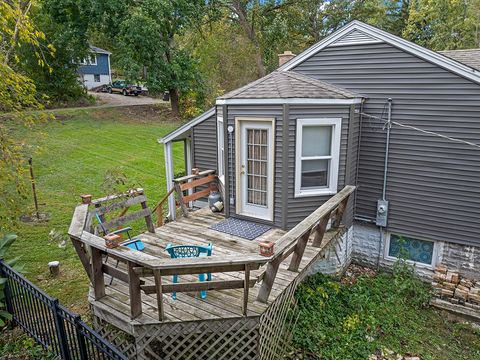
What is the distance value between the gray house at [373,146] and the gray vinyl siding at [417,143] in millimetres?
19

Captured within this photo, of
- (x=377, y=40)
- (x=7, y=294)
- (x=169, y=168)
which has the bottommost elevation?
(x=7, y=294)

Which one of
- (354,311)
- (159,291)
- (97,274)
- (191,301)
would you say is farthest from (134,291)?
(354,311)

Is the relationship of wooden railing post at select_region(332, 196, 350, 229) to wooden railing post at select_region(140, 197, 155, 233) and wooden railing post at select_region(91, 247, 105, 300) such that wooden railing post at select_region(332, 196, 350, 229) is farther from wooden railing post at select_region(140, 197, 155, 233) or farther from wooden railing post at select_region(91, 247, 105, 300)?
wooden railing post at select_region(91, 247, 105, 300)

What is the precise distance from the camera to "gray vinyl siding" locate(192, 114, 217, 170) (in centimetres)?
856

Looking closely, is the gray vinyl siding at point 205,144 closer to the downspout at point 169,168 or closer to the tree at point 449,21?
the downspout at point 169,168

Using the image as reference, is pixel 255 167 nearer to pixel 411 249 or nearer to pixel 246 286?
pixel 246 286

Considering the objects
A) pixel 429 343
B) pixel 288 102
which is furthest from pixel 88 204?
pixel 429 343

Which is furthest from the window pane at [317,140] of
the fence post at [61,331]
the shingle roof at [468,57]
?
the fence post at [61,331]

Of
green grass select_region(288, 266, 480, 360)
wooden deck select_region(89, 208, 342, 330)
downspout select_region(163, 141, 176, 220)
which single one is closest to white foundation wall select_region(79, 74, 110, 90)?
downspout select_region(163, 141, 176, 220)

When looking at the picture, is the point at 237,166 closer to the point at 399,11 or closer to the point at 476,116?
the point at 476,116

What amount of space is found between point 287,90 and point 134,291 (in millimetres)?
4380

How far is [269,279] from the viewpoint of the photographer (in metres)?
4.12

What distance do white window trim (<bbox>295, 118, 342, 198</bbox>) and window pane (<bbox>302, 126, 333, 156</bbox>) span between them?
100 mm

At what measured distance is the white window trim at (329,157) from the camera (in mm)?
6285
